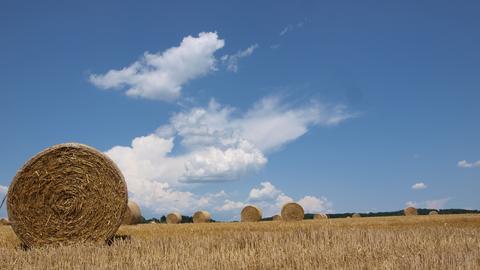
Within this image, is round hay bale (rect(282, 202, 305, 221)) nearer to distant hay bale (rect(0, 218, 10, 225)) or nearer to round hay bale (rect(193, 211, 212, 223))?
round hay bale (rect(193, 211, 212, 223))

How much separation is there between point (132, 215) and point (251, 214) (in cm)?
827

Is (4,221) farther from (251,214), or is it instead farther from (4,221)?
(251,214)

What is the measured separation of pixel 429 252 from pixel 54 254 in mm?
5554

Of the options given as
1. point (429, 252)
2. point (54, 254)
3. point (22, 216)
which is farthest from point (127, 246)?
point (429, 252)

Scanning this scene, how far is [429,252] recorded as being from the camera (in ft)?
23.7

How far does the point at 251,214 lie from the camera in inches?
1118

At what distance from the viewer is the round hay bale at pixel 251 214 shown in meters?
28.3

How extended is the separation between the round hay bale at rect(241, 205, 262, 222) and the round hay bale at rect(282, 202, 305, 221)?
1508 millimetres

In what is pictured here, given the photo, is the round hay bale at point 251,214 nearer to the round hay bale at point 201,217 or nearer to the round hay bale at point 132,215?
the round hay bale at point 201,217

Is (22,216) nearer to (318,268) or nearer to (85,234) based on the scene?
(85,234)

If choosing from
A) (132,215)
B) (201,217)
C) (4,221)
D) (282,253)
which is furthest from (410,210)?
(282,253)

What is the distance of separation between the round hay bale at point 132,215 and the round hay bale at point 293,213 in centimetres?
829

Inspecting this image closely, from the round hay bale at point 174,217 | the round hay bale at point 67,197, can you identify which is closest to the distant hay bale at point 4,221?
the round hay bale at point 174,217

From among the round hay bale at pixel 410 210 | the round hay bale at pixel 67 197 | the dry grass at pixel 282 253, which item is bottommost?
the dry grass at pixel 282 253
